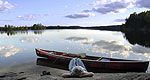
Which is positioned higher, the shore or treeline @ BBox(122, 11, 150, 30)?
treeline @ BBox(122, 11, 150, 30)

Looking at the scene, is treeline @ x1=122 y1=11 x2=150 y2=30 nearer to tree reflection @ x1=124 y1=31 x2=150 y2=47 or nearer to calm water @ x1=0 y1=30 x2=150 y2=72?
tree reflection @ x1=124 y1=31 x2=150 y2=47

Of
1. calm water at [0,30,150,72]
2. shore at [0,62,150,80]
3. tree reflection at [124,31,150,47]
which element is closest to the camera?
shore at [0,62,150,80]

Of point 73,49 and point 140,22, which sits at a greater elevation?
point 140,22

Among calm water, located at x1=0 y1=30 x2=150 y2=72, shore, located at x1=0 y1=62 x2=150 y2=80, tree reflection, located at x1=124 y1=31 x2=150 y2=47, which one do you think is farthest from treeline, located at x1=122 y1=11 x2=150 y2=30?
shore, located at x1=0 y1=62 x2=150 y2=80

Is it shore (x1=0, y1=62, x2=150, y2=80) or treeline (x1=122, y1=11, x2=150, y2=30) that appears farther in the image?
treeline (x1=122, y1=11, x2=150, y2=30)

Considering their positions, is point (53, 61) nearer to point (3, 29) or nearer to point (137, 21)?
point (137, 21)

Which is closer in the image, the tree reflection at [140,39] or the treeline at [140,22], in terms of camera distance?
the tree reflection at [140,39]

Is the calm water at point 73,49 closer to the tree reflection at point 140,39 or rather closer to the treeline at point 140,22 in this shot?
the tree reflection at point 140,39

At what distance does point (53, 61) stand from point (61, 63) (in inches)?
57.5

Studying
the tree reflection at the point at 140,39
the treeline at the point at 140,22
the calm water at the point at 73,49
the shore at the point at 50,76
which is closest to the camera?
the shore at the point at 50,76

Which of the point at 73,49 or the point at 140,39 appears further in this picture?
the point at 140,39

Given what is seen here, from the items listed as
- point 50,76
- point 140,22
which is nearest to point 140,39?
point 50,76

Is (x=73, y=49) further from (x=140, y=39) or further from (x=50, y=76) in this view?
(x=140, y=39)

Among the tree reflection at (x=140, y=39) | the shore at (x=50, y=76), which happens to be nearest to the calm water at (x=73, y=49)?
the tree reflection at (x=140, y=39)
